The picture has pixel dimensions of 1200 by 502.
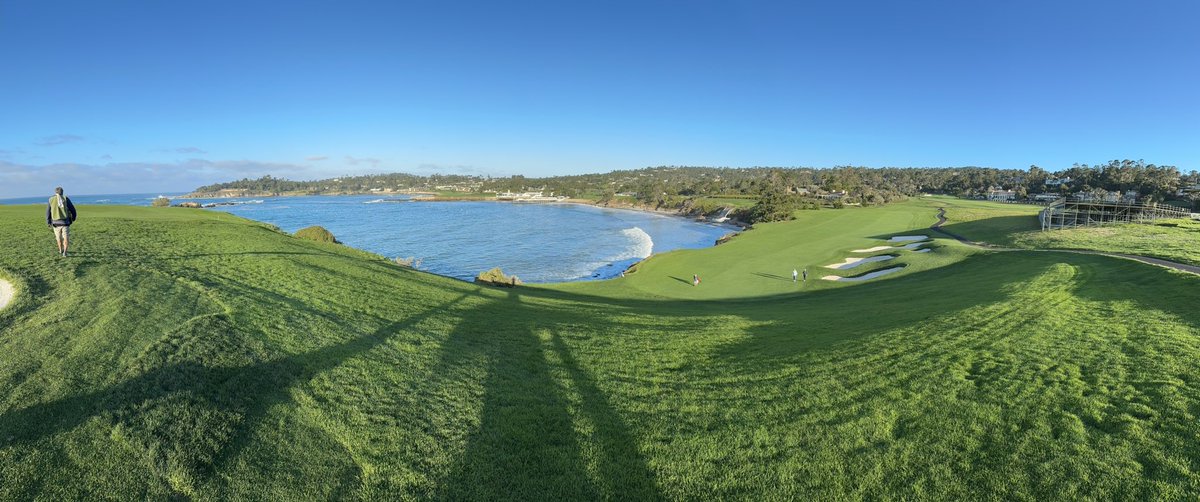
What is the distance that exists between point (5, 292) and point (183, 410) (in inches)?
291

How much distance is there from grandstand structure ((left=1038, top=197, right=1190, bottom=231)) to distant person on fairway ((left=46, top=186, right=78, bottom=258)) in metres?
62.5

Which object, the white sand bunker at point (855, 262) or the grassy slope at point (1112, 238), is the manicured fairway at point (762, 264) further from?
the grassy slope at point (1112, 238)

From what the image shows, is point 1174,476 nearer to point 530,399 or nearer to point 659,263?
point 530,399

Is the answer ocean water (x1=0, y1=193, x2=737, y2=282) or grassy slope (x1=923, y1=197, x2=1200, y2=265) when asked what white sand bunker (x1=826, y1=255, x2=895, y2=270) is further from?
ocean water (x1=0, y1=193, x2=737, y2=282)

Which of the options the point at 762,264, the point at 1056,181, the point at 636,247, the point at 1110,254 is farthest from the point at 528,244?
the point at 1056,181

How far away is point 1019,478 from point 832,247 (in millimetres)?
42856

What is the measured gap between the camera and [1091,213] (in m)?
43.2

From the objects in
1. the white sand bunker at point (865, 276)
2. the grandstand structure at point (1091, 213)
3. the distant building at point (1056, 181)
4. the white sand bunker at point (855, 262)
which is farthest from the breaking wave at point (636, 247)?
the distant building at point (1056, 181)

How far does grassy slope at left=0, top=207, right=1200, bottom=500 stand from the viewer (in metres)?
4.99

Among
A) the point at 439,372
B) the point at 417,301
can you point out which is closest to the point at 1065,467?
the point at 439,372

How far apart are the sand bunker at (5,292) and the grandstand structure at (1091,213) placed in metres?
61.8

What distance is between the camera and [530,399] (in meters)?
7.33

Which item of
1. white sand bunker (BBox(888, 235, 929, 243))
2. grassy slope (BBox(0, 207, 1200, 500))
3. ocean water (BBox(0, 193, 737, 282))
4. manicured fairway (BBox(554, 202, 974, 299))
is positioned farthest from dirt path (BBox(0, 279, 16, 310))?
white sand bunker (BBox(888, 235, 929, 243))

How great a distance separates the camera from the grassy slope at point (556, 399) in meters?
4.99
